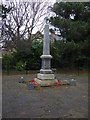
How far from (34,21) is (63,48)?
332 inches

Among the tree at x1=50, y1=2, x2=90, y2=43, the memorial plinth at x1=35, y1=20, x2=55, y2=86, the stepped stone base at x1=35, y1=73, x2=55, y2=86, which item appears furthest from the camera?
the tree at x1=50, y1=2, x2=90, y2=43

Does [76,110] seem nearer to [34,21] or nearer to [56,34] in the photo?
[56,34]

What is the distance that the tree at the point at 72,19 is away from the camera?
54.0 ft


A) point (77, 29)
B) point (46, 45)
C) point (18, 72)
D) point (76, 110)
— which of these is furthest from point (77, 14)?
point (76, 110)

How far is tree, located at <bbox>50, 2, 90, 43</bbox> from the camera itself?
16.5 m

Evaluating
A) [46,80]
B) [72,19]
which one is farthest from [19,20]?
[46,80]

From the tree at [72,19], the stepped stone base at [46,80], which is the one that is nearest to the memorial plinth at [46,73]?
the stepped stone base at [46,80]

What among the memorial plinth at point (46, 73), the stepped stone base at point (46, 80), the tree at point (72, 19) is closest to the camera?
the stepped stone base at point (46, 80)

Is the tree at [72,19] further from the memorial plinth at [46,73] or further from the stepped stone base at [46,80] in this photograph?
the stepped stone base at [46,80]

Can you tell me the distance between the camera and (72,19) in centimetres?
1841

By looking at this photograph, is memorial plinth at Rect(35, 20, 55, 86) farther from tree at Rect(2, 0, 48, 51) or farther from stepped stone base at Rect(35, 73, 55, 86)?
tree at Rect(2, 0, 48, 51)

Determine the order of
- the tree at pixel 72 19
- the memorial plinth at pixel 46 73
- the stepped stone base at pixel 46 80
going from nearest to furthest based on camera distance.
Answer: the stepped stone base at pixel 46 80 → the memorial plinth at pixel 46 73 → the tree at pixel 72 19

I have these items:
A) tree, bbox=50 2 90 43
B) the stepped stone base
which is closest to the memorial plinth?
the stepped stone base

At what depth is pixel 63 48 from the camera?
53.7 ft
